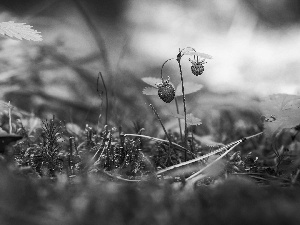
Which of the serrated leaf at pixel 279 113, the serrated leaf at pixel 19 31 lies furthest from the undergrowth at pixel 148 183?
the serrated leaf at pixel 19 31

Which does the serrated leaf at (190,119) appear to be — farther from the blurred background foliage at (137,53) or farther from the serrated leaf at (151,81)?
the blurred background foliage at (137,53)

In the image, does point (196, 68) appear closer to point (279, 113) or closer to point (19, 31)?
point (279, 113)

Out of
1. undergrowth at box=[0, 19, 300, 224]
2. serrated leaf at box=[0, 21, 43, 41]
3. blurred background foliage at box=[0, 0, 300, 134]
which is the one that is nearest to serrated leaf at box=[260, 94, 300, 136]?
undergrowth at box=[0, 19, 300, 224]

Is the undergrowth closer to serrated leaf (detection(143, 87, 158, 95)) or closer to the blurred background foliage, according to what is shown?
serrated leaf (detection(143, 87, 158, 95))

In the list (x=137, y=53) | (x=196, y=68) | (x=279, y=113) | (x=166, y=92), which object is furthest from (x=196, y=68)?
(x=137, y=53)

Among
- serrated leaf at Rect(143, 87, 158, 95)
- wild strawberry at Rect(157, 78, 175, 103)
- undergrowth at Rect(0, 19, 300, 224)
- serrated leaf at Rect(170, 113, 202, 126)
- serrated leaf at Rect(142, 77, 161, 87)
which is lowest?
undergrowth at Rect(0, 19, 300, 224)

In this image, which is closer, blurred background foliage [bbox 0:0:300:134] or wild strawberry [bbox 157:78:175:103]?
wild strawberry [bbox 157:78:175:103]
